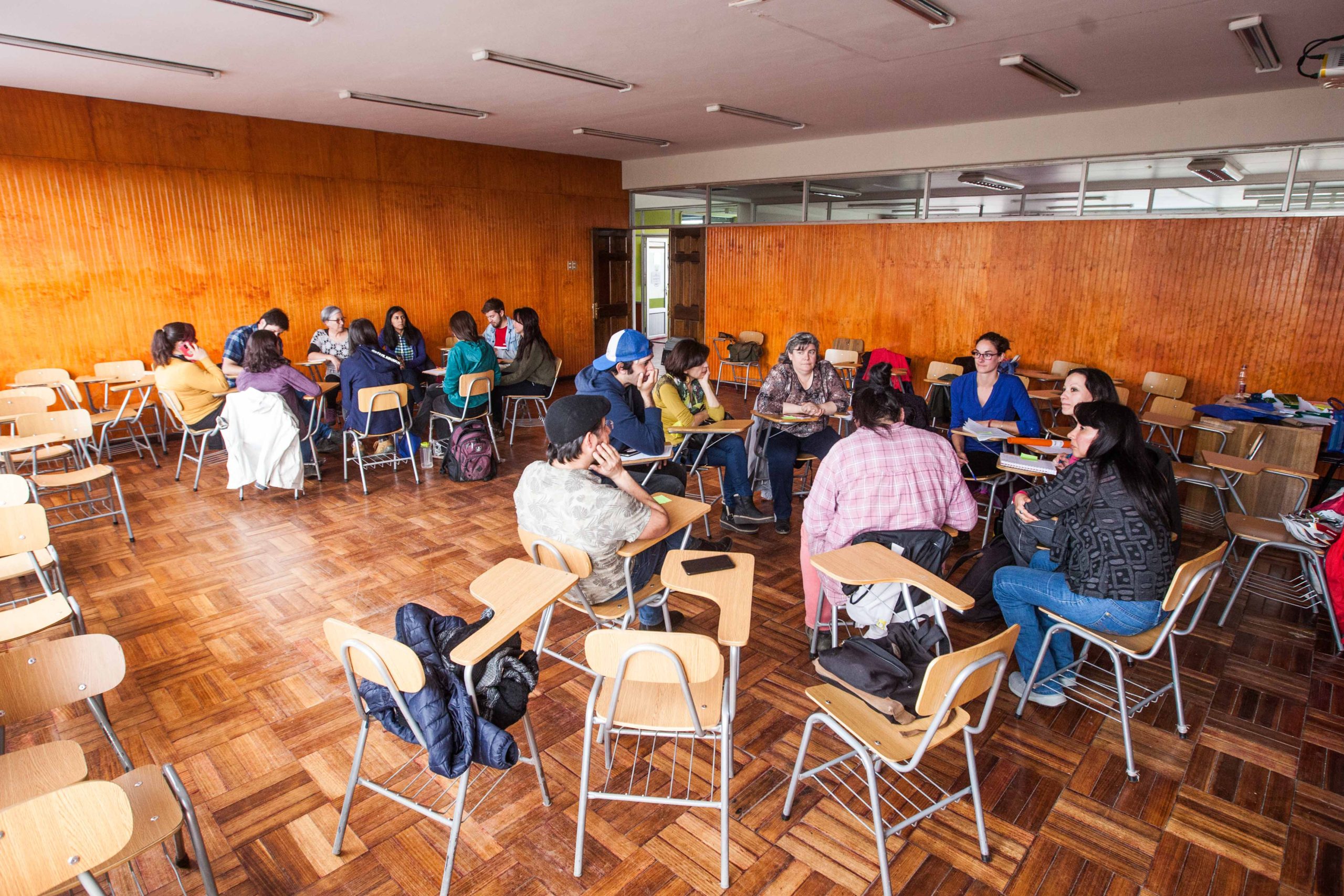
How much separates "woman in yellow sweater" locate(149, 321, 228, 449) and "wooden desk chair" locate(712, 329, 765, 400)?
19.8ft

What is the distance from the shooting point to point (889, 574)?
2.60m

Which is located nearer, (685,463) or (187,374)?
(685,463)

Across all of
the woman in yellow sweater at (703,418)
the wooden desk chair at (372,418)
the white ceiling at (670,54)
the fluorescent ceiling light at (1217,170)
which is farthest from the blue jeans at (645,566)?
the fluorescent ceiling light at (1217,170)

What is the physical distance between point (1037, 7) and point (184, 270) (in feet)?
25.5

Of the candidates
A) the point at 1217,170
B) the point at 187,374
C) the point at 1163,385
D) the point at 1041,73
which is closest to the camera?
the point at 1041,73

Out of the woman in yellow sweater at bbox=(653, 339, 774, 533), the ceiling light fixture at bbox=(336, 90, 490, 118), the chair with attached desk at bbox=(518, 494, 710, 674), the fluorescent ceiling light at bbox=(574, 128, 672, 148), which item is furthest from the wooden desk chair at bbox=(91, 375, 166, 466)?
the chair with attached desk at bbox=(518, 494, 710, 674)

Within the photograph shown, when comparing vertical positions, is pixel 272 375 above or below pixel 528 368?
above

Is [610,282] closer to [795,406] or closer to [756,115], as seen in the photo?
[756,115]

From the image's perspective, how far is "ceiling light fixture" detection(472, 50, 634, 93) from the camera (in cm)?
501

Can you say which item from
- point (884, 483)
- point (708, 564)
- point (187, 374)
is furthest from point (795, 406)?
point (187, 374)

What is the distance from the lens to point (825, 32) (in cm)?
441

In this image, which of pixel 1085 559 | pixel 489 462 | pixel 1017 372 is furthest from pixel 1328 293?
pixel 489 462

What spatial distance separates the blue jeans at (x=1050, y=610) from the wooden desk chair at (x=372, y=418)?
4514 millimetres

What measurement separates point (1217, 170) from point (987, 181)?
2048 mm
